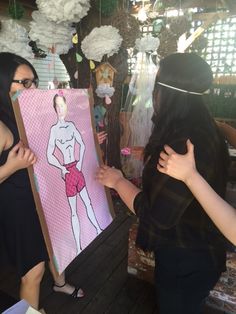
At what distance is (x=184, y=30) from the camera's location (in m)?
2.64

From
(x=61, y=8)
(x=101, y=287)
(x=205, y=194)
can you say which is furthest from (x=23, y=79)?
(x=101, y=287)

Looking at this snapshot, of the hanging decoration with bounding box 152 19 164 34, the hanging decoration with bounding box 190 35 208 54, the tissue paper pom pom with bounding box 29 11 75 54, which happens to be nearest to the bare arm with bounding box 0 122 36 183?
the tissue paper pom pom with bounding box 29 11 75 54

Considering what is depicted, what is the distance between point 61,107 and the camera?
117 cm

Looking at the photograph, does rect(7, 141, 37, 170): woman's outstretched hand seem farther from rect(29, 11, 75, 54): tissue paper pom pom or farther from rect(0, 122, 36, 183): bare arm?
rect(29, 11, 75, 54): tissue paper pom pom

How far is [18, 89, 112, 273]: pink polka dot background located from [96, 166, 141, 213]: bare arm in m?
0.07

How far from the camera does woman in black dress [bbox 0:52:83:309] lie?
123 cm

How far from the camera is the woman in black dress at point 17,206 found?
123 cm

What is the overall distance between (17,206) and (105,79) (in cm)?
146

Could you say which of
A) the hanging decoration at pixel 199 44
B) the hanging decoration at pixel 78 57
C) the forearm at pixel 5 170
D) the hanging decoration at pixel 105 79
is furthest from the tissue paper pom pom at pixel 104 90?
the hanging decoration at pixel 199 44

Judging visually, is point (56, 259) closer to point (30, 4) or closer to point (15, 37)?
point (15, 37)

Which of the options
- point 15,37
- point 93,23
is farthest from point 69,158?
point 93,23

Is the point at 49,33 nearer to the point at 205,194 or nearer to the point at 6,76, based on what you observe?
the point at 6,76

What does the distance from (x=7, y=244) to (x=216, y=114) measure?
3374mm

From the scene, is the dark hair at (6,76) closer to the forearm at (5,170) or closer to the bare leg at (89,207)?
the forearm at (5,170)
